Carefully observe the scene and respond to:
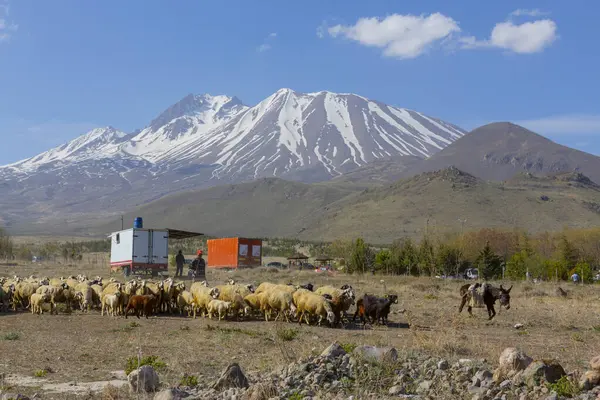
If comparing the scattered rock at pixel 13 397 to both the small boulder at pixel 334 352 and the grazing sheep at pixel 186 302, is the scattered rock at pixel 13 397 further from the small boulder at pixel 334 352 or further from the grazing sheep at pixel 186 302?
the grazing sheep at pixel 186 302

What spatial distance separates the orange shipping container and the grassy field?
1264 inches

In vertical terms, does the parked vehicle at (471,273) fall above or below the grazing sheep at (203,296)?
below

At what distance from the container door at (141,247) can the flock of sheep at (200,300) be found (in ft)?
52.5

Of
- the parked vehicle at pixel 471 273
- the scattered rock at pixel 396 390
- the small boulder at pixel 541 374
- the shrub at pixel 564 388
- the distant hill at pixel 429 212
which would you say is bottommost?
the parked vehicle at pixel 471 273

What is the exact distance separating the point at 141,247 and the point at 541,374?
3371cm

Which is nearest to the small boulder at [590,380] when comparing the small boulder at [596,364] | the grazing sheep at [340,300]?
the small boulder at [596,364]

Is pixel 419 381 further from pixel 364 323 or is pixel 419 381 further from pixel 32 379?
pixel 364 323

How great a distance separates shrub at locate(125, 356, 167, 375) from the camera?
11984mm

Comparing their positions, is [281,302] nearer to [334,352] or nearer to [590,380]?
[334,352]

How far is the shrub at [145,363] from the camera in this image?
472 inches

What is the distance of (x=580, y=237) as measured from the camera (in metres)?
80.6

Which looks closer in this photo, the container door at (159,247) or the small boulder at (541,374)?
the small boulder at (541,374)

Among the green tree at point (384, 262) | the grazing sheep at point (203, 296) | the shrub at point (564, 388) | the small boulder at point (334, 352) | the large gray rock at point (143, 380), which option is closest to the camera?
the shrub at point (564, 388)

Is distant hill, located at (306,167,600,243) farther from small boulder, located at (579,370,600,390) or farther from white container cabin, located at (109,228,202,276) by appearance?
small boulder, located at (579,370,600,390)
